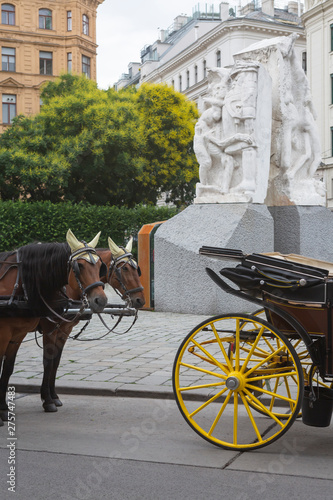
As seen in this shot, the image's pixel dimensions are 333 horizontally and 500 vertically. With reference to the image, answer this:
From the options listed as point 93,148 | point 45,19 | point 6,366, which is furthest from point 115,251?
point 45,19

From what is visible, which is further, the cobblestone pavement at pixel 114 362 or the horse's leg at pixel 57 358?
the cobblestone pavement at pixel 114 362

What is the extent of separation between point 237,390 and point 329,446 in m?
0.87

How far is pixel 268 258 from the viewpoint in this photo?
5.16 meters

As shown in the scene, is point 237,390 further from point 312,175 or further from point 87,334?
point 312,175

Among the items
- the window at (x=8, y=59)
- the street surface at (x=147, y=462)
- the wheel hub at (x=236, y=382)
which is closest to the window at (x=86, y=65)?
the window at (x=8, y=59)

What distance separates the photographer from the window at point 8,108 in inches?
2062

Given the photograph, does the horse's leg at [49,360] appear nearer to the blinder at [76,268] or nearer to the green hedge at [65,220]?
the blinder at [76,268]

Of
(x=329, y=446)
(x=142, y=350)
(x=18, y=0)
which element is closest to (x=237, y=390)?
(x=329, y=446)

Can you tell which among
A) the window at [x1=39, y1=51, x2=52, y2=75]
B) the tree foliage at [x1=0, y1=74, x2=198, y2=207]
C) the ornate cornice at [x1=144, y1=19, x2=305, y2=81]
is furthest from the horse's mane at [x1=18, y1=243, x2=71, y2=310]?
the window at [x1=39, y1=51, x2=52, y2=75]

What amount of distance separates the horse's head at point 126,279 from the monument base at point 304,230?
8096 mm

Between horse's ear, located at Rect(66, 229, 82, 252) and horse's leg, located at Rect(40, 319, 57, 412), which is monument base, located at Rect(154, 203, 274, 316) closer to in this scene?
horse's leg, located at Rect(40, 319, 57, 412)

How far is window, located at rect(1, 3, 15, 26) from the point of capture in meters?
52.7

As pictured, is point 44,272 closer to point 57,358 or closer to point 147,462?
point 57,358

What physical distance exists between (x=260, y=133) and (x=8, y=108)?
42.1 metres
